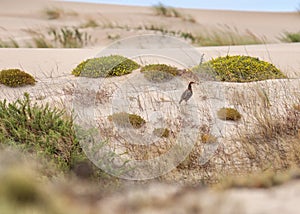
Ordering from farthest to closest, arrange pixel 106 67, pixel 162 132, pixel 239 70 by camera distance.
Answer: pixel 106 67 < pixel 239 70 < pixel 162 132

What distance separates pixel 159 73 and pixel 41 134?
165 inches

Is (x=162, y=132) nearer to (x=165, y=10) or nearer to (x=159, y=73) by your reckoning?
(x=159, y=73)

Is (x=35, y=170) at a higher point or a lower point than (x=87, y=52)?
lower

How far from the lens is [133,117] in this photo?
6.98 meters

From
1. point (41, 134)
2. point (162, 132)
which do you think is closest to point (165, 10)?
point (162, 132)

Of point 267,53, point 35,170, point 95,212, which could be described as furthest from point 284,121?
point 267,53

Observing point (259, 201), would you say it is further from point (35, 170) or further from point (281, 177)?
point (35, 170)

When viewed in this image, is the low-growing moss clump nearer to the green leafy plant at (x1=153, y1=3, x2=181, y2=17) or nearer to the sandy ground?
the sandy ground

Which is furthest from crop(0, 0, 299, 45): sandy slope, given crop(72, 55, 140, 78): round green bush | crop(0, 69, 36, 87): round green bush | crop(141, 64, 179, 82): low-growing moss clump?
crop(0, 69, 36, 87): round green bush

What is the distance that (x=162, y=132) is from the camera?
6.38 metres

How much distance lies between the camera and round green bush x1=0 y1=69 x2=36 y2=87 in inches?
379

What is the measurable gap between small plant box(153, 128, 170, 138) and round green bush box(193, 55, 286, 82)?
3.43 meters

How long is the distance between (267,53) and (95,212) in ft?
37.4

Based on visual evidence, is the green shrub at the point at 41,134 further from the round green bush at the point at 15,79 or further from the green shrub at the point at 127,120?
the round green bush at the point at 15,79
